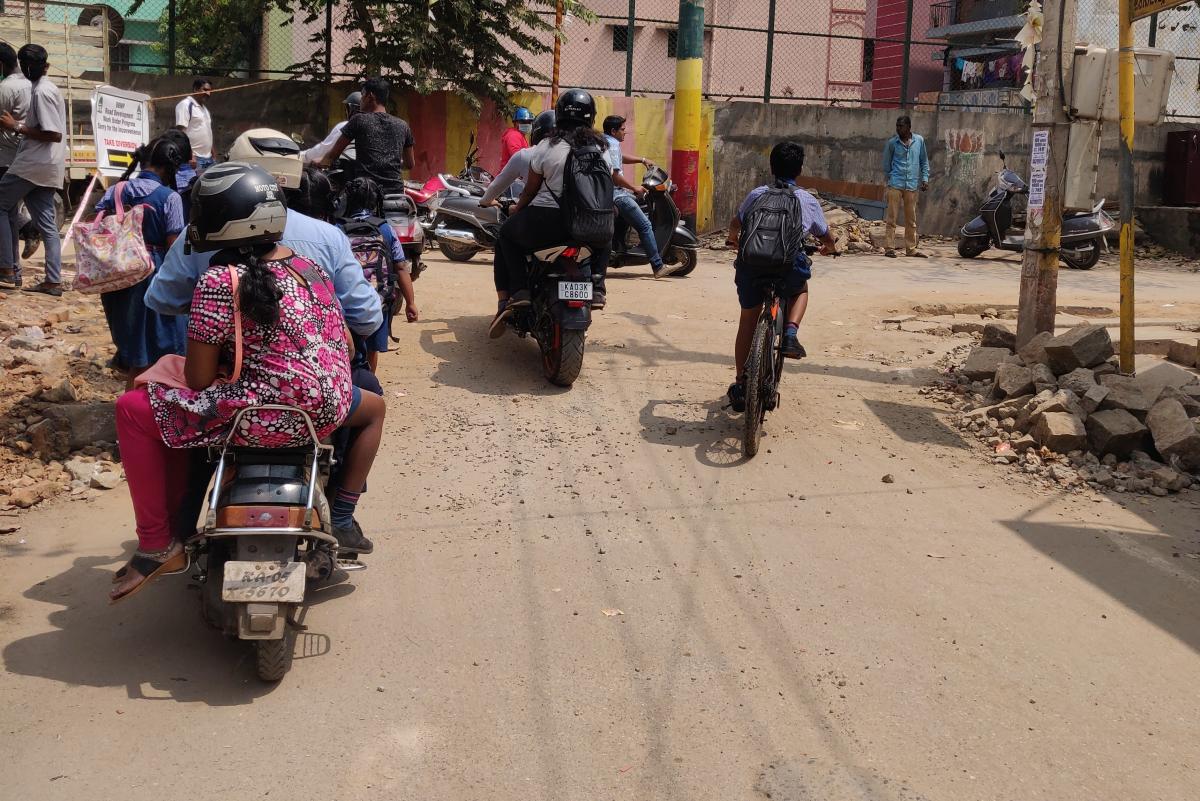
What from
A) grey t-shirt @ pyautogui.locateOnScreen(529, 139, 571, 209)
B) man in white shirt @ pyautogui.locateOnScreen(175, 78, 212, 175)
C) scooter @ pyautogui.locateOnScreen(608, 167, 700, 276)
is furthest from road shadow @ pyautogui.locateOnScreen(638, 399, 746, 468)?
man in white shirt @ pyautogui.locateOnScreen(175, 78, 212, 175)

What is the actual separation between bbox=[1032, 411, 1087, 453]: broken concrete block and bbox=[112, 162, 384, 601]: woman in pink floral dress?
14.2ft

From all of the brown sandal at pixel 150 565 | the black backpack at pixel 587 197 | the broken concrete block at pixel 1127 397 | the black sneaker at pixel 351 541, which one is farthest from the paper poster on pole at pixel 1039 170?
the brown sandal at pixel 150 565

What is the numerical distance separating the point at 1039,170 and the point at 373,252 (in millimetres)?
4458

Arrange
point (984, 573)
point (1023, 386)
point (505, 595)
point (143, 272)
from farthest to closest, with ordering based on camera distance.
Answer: point (1023, 386) → point (143, 272) → point (984, 573) → point (505, 595)

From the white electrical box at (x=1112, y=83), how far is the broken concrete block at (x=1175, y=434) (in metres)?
2.09

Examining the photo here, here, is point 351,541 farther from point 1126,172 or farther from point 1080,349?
point 1126,172

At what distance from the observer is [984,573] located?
16.9 feet

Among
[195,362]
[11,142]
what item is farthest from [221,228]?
[11,142]

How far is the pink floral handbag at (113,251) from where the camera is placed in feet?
19.4

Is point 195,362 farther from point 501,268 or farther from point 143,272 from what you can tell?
point 501,268

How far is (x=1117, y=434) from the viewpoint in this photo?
21.6 ft

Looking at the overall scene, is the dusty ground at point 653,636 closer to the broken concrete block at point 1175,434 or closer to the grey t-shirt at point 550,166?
the broken concrete block at point 1175,434

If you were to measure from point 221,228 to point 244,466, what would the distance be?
0.77 m

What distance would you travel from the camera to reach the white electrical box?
25.0 ft
